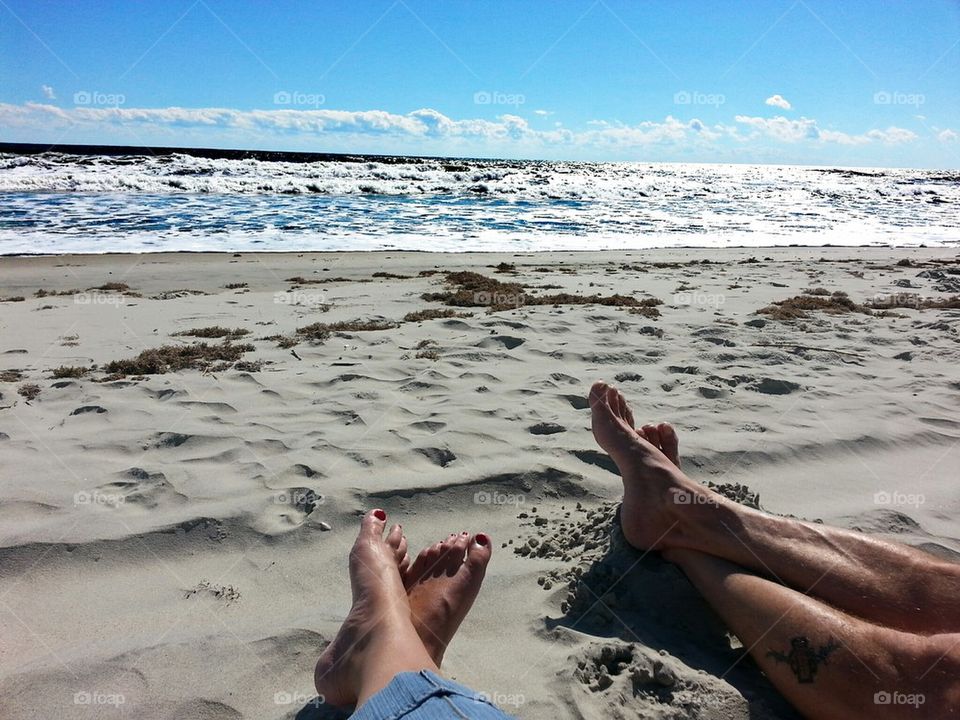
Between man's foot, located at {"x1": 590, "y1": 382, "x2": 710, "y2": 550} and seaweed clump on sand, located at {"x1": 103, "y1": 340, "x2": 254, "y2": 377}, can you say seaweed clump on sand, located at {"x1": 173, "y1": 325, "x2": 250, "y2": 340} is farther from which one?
man's foot, located at {"x1": 590, "y1": 382, "x2": 710, "y2": 550}

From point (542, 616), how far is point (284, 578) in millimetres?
862

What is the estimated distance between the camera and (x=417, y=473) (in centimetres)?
262

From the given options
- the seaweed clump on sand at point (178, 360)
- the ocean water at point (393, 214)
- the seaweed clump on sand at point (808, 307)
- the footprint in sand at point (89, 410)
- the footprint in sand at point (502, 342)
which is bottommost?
the footprint in sand at point (89, 410)

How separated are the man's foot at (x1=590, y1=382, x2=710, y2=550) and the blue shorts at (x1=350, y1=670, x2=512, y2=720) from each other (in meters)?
0.88

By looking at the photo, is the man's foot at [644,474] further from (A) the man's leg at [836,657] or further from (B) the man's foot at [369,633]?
(B) the man's foot at [369,633]

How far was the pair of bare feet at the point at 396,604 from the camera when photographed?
1520 mm

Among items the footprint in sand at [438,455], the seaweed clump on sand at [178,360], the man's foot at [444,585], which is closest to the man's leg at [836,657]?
the man's foot at [444,585]

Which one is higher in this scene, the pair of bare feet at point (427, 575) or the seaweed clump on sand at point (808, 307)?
the seaweed clump on sand at point (808, 307)

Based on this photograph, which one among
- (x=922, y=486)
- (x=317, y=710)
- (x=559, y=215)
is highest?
(x=559, y=215)

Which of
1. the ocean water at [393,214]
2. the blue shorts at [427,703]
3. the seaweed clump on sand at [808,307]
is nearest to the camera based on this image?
the blue shorts at [427,703]

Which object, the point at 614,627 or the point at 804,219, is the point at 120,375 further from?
the point at 804,219

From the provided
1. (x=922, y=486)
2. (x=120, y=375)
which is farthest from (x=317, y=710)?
(x=120, y=375)

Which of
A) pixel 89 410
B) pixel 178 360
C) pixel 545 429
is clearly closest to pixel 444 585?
pixel 545 429

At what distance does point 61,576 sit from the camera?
6.64 ft
